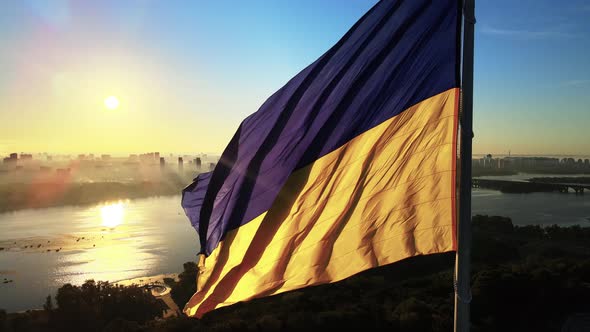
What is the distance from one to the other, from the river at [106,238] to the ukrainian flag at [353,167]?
74.3 feet

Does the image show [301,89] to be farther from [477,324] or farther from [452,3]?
[477,324]

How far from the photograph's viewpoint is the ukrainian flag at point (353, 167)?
1.81m

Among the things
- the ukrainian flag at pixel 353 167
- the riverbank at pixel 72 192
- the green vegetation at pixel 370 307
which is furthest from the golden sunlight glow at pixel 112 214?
the ukrainian flag at pixel 353 167

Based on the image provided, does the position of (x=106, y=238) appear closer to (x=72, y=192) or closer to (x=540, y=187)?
(x=72, y=192)

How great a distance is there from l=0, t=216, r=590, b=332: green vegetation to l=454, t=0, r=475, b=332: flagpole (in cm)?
788

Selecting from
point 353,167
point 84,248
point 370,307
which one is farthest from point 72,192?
point 353,167

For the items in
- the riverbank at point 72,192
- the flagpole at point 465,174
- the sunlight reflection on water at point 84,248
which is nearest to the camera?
the flagpole at point 465,174

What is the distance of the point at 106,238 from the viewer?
3969 cm

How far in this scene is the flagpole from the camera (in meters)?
1.51

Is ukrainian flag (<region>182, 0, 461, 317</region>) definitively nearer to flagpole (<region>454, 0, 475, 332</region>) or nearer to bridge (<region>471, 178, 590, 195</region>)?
flagpole (<region>454, 0, 475, 332</region>)

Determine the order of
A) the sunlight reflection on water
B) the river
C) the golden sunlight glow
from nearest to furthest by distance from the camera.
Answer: the sunlight reflection on water → the river → the golden sunlight glow

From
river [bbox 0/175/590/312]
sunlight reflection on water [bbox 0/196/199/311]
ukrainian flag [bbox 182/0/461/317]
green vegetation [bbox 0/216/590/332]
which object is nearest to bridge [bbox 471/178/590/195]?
river [bbox 0/175/590/312]

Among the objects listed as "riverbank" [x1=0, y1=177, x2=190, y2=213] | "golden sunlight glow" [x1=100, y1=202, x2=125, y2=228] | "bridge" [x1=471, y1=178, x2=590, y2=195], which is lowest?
"golden sunlight glow" [x1=100, y1=202, x2=125, y2=228]

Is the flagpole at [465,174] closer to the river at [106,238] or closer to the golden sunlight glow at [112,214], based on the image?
the river at [106,238]
